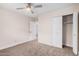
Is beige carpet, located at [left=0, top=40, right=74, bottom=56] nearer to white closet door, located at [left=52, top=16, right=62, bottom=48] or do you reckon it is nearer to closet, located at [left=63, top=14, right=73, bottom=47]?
white closet door, located at [left=52, top=16, right=62, bottom=48]

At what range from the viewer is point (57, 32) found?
386 cm

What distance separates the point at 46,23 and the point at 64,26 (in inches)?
38.7

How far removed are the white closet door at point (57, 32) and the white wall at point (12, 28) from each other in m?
1.31

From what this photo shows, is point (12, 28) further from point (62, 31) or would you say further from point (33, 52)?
point (62, 31)

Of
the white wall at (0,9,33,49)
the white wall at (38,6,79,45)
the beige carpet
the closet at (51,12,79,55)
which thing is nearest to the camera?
the beige carpet

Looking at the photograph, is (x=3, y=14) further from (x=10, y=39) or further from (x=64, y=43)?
(x=64, y=43)

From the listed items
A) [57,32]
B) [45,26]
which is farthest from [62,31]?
[45,26]

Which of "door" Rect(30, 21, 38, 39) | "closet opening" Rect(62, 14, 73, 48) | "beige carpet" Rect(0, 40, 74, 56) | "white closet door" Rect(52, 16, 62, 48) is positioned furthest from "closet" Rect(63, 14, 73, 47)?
"door" Rect(30, 21, 38, 39)

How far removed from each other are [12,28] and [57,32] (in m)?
2.13

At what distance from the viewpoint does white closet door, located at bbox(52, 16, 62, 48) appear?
148 inches

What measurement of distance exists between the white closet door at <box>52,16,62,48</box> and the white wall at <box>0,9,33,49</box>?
4.30ft

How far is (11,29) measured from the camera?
338cm

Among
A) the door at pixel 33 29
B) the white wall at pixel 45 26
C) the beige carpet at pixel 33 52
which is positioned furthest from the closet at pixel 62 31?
the door at pixel 33 29

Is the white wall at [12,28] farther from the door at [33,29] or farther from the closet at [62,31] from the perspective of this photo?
the closet at [62,31]
